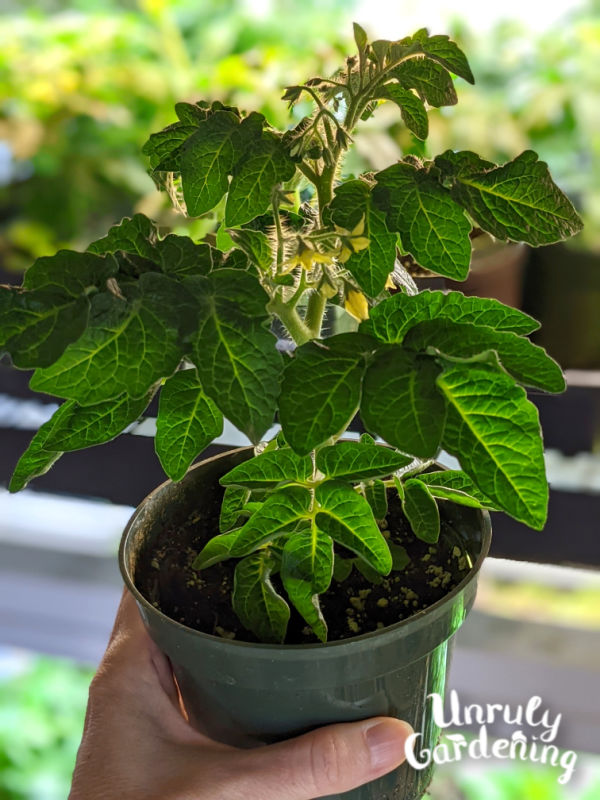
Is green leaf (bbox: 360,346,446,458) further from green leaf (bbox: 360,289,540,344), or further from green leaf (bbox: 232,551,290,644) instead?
green leaf (bbox: 232,551,290,644)

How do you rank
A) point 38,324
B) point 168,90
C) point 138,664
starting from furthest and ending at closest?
point 168,90 → point 138,664 → point 38,324

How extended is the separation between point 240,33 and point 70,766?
1.35 metres

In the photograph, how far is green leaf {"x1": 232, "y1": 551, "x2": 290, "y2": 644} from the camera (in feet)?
1.42

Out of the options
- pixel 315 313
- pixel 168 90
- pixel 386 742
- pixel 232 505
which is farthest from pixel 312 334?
pixel 168 90

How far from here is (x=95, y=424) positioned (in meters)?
0.40

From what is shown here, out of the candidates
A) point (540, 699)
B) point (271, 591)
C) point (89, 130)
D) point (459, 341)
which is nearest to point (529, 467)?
point (459, 341)

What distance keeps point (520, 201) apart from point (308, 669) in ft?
0.83

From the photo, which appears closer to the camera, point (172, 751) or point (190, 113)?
point (190, 113)

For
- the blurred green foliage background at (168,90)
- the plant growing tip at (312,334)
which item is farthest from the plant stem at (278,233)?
the blurred green foliage background at (168,90)

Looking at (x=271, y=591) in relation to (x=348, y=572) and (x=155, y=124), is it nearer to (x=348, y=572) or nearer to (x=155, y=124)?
(x=348, y=572)

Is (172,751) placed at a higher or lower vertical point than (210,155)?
lower

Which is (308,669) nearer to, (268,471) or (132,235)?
(268,471)

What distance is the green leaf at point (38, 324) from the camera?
1.06 ft

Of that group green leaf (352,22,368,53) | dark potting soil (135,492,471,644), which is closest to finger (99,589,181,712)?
dark potting soil (135,492,471,644)
